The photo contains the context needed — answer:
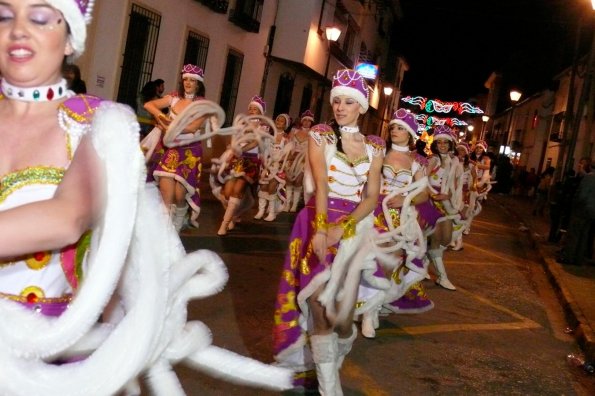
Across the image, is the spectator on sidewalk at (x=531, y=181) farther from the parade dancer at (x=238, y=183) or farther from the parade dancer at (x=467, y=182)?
the parade dancer at (x=238, y=183)

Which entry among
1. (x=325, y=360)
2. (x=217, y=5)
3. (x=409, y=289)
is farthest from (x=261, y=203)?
(x=325, y=360)

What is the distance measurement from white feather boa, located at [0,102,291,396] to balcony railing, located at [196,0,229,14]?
53.4ft

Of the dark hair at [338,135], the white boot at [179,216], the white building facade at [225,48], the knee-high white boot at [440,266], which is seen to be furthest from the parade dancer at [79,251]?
the white building facade at [225,48]

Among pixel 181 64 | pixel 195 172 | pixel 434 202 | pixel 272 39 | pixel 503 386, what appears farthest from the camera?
pixel 272 39

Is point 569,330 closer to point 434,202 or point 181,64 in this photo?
point 434,202

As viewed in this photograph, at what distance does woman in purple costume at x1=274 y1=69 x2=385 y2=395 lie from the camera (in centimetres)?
384

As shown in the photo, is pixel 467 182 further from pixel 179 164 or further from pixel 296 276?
pixel 296 276

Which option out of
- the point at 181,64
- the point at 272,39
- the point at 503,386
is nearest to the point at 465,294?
the point at 503,386

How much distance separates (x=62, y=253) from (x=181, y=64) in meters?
15.6

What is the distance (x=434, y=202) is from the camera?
27.9ft

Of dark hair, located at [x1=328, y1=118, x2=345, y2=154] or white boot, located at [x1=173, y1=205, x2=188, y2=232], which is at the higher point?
dark hair, located at [x1=328, y1=118, x2=345, y2=154]

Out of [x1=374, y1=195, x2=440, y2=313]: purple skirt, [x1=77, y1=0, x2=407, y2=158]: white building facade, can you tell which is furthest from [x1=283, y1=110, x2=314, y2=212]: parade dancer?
[x1=374, y1=195, x2=440, y2=313]: purple skirt

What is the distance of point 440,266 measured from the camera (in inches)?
349

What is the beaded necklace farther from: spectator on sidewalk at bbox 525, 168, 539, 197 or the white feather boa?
spectator on sidewalk at bbox 525, 168, 539, 197
